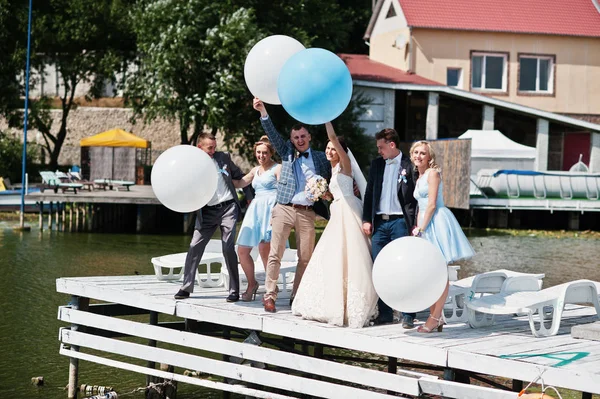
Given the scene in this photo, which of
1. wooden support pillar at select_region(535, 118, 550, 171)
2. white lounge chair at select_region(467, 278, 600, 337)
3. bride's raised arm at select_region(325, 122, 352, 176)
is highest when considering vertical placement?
wooden support pillar at select_region(535, 118, 550, 171)

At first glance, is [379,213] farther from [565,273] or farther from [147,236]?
[147,236]

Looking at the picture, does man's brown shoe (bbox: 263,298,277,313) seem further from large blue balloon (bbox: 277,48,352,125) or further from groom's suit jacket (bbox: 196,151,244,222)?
large blue balloon (bbox: 277,48,352,125)

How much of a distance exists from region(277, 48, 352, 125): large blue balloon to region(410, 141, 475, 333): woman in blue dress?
0.87 meters

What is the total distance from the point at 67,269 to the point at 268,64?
1203 centimetres

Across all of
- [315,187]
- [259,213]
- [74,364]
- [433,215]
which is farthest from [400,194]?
[74,364]

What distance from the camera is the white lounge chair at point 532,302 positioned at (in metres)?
9.04

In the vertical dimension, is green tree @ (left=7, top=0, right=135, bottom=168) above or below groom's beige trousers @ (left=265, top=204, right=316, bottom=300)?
above

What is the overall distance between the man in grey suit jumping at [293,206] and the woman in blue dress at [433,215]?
1.00m

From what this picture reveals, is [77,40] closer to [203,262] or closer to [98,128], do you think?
[98,128]

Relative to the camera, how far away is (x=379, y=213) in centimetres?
959

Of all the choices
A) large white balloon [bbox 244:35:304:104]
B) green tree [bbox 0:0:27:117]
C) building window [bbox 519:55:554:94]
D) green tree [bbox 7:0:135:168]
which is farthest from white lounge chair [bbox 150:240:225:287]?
building window [bbox 519:55:554:94]

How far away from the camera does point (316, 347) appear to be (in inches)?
400

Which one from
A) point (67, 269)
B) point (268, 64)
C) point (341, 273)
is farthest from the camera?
point (67, 269)

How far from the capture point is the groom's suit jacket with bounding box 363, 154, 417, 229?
31.3 feet
